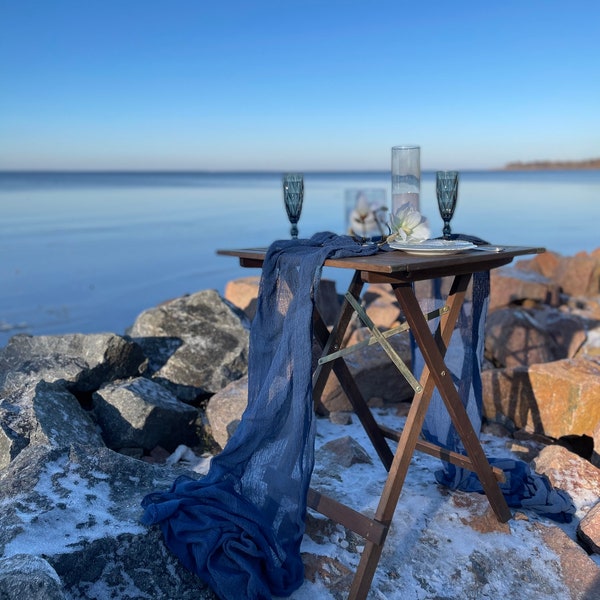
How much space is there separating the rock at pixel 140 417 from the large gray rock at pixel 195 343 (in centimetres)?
45

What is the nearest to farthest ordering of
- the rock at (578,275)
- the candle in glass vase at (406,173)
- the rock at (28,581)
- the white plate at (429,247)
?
the rock at (28,581) → the white plate at (429,247) → the candle in glass vase at (406,173) → the rock at (578,275)

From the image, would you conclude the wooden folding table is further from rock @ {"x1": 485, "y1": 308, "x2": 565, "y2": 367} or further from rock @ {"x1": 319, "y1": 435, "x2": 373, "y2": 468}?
rock @ {"x1": 485, "y1": 308, "x2": 565, "y2": 367}

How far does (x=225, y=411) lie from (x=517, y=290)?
14.5 ft

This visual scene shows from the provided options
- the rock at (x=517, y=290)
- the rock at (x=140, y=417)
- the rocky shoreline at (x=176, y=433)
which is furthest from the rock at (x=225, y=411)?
the rock at (x=517, y=290)

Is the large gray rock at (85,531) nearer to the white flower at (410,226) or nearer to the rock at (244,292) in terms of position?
the white flower at (410,226)

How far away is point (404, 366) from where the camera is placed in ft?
8.61

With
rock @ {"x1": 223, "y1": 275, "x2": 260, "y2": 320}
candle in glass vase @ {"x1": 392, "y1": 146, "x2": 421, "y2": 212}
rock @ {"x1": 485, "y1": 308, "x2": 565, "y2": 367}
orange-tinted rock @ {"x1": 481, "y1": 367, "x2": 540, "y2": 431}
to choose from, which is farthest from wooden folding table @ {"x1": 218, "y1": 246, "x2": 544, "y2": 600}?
rock @ {"x1": 223, "y1": 275, "x2": 260, "y2": 320}

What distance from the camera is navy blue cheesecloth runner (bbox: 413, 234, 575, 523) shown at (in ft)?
10.5

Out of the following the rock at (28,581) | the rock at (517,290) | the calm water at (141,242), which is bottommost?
the calm water at (141,242)

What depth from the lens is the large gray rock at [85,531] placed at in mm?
2326

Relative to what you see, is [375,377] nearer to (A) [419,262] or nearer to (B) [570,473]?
(B) [570,473]

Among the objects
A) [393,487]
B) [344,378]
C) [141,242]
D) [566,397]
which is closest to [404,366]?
[393,487]

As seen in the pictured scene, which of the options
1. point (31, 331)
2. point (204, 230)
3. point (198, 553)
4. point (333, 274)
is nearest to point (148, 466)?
point (198, 553)

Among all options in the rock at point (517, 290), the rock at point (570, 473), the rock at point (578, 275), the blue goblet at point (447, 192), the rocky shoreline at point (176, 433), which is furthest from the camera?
the rock at point (578, 275)
